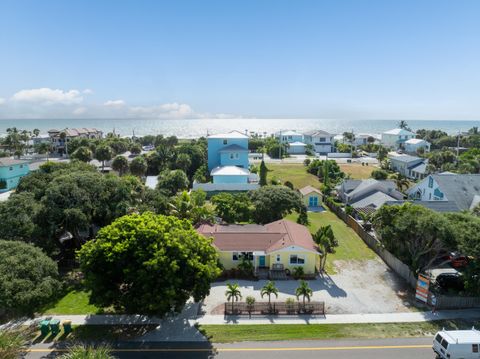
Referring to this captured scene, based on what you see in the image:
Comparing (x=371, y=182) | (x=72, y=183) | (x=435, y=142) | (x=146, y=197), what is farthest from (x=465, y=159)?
(x=72, y=183)

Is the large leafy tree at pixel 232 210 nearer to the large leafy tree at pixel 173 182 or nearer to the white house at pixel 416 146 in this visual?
the large leafy tree at pixel 173 182

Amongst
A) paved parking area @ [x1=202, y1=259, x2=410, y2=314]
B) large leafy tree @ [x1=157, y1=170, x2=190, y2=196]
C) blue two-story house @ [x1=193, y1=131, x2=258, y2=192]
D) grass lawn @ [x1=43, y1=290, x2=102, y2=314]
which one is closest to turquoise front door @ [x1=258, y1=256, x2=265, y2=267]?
paved parking area @ [x1=202, y1=259, x2=410, y2=314]

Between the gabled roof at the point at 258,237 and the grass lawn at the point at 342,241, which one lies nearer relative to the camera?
the gabled roof at the point at 258,237

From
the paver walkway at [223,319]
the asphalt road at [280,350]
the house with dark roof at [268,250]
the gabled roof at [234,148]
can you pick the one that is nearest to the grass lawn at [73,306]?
the paver walkway at [223,319]

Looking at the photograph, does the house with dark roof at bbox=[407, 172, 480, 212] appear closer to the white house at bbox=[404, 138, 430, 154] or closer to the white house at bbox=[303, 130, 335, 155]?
the white house at bbox=[303, 130, 335, 155]

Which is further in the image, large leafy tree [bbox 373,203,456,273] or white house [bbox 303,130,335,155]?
white house [bbox 303,130,335,155]
